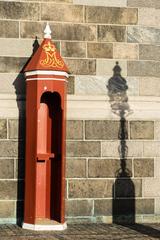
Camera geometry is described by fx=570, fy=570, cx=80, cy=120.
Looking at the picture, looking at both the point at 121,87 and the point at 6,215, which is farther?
the point at 121,87

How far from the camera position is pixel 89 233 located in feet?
26.8

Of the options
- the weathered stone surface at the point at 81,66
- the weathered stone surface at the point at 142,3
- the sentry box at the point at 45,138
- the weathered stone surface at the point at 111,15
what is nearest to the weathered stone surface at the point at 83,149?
the sentry box at the point at 45,138

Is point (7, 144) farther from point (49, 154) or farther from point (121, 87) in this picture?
point (121, 87)

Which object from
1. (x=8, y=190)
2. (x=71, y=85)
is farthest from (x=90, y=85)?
(x=8, y=190)

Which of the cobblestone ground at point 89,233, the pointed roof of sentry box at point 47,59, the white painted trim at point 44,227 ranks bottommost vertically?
the cobblestone ground at point 89,233

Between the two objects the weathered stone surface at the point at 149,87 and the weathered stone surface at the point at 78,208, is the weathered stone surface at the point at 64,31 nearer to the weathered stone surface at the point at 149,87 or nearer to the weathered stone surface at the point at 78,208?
the weathered stone surface at the point at 149,87

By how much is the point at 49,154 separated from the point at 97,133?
3.22 ft

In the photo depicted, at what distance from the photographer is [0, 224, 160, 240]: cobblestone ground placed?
781 cm

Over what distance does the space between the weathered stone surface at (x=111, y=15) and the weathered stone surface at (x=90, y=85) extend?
940 millimetres

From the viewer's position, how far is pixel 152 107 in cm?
945

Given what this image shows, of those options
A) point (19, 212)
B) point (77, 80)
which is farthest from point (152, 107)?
point (19, 212)

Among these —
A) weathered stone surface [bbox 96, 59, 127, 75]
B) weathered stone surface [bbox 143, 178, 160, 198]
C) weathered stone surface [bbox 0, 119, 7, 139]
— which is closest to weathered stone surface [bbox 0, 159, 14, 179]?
weathered stone surface [bbox 0, 119, 7, 139]

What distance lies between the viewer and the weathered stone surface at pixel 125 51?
940cm

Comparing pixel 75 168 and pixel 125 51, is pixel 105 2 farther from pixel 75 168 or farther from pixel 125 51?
pixel 75 168
